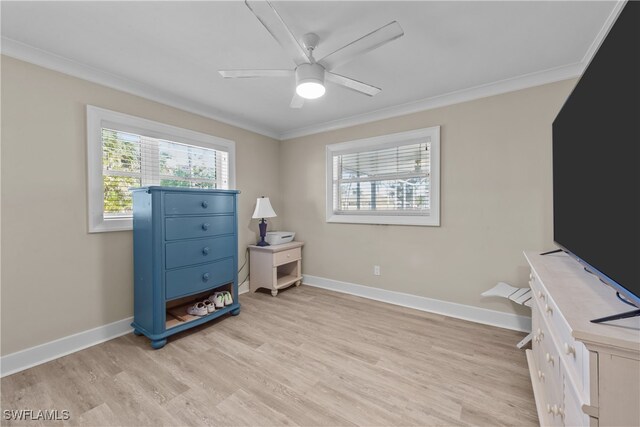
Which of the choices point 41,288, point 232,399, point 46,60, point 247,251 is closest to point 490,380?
point 232,399

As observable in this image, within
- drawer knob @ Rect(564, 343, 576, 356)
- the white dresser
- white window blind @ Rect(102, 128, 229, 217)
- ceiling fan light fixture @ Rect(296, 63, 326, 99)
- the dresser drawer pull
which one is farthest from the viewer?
white window blind @ Rect(102, 128, 229, 217)

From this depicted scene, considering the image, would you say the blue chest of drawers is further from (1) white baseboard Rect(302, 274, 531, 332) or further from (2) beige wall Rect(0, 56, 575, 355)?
(1) white baseboard Rect(302, 274, 531, 332)

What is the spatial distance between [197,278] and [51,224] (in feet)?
3.73

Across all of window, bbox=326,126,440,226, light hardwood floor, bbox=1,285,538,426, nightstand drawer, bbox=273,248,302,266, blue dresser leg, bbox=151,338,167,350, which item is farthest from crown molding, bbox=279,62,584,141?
blue dresser leg, bbox=151,338,167,350

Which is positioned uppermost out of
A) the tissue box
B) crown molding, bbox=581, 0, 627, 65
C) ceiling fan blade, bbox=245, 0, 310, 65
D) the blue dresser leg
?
crown molding, bbox=581, 0, 627, 65

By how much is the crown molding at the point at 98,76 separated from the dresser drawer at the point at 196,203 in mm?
1118

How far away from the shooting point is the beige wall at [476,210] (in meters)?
2.29

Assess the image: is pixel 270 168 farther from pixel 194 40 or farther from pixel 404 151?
pixel 194 40

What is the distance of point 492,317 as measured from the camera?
2.48 m

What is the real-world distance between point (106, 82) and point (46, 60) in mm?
362

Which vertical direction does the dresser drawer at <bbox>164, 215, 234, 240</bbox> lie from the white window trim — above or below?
below

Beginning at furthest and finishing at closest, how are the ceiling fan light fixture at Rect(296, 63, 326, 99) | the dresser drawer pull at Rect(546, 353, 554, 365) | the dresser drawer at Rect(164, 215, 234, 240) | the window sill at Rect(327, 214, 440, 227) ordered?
the window sill at Rect(327, 214, 440, 227) < the dresser drawer at Rect(164, 215, 234, 240) < the ceiling fan light fixture at Rect(296, 63, 326, 99) < the dresser drawer pull at Rect(546, 353, 554, 365)

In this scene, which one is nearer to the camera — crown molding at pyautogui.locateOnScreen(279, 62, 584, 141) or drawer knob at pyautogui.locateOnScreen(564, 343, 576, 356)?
drawer knob at pyautogui.locateOnScreen(564, 343, 576, 356)

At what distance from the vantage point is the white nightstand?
3301 mm
